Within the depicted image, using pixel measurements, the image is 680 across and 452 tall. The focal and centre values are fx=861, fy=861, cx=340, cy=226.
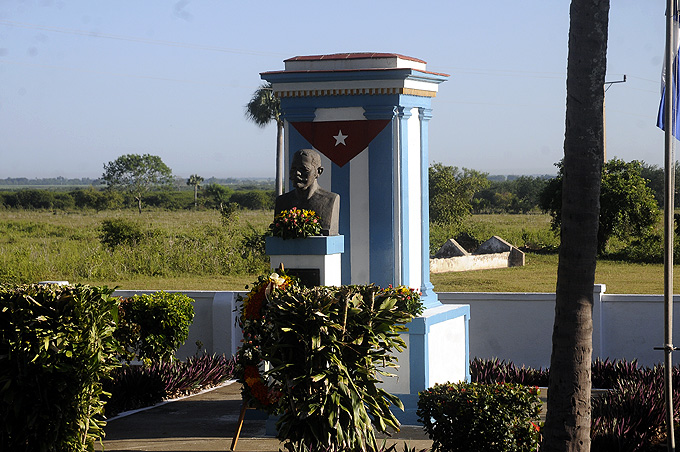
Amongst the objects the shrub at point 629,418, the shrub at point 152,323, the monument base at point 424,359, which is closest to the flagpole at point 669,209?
the shrub at point 629,418

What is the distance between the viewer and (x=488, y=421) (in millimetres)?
7305

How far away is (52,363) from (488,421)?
12.2 ft

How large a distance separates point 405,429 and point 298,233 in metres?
2.42

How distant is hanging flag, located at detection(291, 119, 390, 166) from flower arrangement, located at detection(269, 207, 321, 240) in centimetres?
152

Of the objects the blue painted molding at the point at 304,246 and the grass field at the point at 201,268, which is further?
the grass field at the point at 201,268

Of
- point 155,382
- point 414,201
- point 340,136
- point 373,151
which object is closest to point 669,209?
point 414,201

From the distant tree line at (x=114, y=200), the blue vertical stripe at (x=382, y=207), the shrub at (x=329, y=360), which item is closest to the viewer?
the shrub at (x=329, y=360)

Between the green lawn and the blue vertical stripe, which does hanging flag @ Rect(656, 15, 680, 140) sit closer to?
the blue vertical stripe

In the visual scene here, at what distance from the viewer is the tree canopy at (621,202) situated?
3155 centimetres

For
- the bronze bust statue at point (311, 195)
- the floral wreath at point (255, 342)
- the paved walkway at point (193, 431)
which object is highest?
the bronze bust statue at point (311, 195)

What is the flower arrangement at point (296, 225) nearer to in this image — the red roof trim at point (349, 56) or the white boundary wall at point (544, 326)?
the red roof trim at point (349, 56)

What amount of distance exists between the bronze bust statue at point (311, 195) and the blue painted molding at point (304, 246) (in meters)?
0.26

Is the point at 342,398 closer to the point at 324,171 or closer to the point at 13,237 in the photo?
the point at 324,171

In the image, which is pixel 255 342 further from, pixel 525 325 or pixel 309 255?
pixel 525 325
